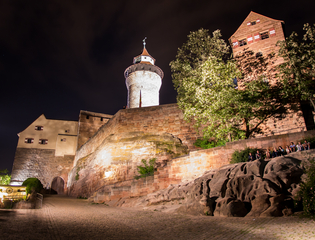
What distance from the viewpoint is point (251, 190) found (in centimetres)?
731

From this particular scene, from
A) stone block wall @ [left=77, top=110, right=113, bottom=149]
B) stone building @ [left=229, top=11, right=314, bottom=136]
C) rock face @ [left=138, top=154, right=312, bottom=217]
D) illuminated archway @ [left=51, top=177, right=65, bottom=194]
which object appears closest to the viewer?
rock face @ [left=138, top=154, right=312, bottom=217]

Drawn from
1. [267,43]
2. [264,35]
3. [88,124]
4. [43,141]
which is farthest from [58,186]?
[264,35]

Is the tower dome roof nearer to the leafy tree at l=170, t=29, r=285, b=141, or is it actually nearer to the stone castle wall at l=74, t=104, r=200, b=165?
the stone castle wall at l=74, t=104, r=200, b=165

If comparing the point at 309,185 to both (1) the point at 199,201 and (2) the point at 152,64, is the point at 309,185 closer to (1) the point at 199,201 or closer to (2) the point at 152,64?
(1) the point at 199,201

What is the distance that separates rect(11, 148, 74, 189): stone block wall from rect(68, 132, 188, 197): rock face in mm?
13587

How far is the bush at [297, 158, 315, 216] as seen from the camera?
6.12 m

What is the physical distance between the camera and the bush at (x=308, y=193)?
241 inches

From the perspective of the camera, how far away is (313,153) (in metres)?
8.16

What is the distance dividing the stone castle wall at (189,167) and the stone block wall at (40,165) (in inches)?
785

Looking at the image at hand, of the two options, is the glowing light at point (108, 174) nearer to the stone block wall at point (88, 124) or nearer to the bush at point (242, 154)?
the bush at point (242, 154)

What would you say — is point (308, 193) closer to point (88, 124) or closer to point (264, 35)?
point (264, 35)

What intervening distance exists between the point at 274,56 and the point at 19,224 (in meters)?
18.6

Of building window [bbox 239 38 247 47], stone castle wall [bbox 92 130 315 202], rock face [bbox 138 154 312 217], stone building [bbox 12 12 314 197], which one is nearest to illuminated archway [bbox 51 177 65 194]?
stone building [bbox 12 12 314 197]

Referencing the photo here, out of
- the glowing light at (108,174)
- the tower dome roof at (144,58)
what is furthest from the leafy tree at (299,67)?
the tower dome roof at (144,58)
